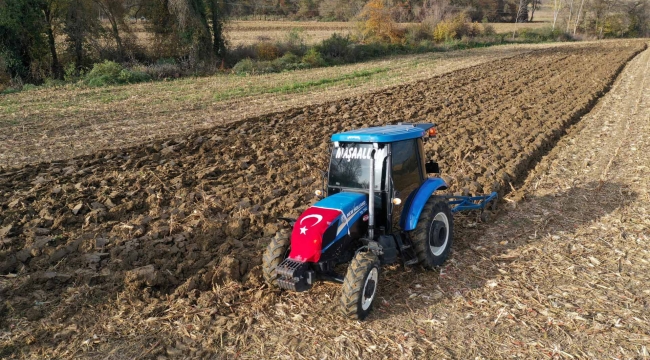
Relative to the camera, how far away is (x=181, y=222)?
6637mm

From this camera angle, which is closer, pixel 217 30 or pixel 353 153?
pixel 353 153

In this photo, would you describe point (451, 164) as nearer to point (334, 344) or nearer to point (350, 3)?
point (334, 344)

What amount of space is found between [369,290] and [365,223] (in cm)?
79

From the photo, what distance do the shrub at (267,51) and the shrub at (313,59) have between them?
191 centimetres

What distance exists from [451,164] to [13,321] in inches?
291

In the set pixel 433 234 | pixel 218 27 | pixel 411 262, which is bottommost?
pixel 411 262

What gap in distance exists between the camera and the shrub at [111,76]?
20.4m

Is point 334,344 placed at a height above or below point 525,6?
below

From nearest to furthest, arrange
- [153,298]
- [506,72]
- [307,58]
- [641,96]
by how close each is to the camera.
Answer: [153,298] → [641,96] → [506,72] → [307,58]

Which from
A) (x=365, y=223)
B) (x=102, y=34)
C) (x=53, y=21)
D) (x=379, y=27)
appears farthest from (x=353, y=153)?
(x=379, y=27)

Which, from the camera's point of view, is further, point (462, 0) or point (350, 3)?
point (462, 0)

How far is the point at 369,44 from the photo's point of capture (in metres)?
34.8

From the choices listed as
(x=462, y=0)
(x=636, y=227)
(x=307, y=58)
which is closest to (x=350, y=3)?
(x=462, y=0)

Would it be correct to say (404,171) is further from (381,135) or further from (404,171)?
(381,135)
